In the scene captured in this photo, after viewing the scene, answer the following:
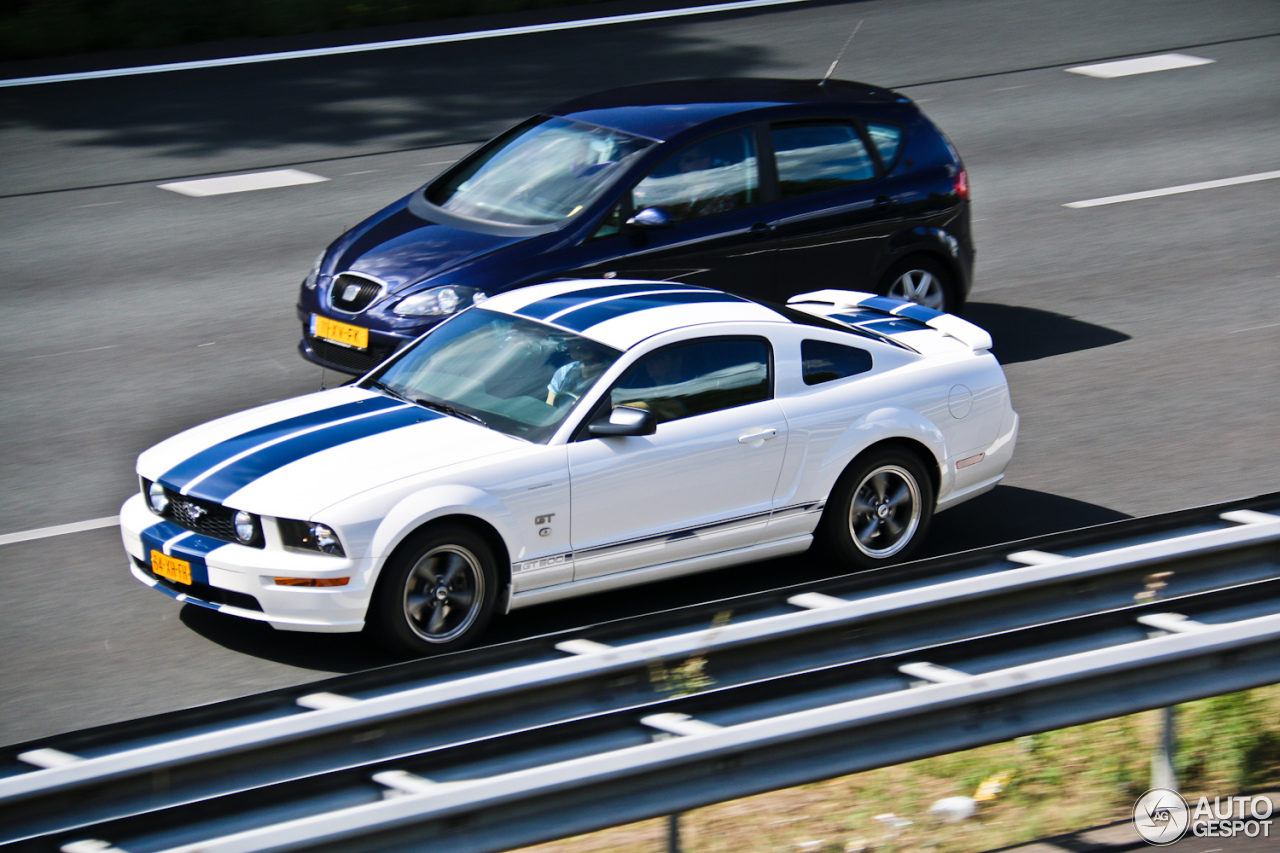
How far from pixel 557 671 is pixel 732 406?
2.69 meters

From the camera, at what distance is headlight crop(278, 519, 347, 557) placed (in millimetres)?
6562

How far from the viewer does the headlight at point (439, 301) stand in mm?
9539

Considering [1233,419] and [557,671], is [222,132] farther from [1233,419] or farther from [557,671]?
[557,671]

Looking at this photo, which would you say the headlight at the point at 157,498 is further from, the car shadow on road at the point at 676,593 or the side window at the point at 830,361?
the side window at the point at 830,361

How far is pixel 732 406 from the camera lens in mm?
7566

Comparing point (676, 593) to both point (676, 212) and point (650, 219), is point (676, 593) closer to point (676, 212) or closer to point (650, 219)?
point (650, 219)

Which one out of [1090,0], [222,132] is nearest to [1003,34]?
[1090,0]

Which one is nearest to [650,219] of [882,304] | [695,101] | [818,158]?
[695,101]

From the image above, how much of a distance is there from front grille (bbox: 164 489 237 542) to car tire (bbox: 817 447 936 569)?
2829mm

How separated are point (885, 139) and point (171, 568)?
618cm

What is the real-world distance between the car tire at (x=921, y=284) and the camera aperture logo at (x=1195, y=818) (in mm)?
5973

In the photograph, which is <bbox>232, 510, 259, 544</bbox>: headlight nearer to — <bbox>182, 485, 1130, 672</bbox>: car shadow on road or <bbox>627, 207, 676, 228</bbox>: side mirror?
<bbox>182, 485, 1130, 672</bbox>: car shadow on road

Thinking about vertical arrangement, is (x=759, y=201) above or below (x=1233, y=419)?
above

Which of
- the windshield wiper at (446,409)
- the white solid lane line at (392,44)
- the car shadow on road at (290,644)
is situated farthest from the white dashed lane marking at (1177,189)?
the car shadow on road at (290,644)
